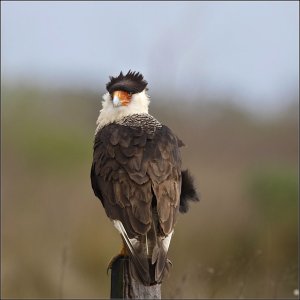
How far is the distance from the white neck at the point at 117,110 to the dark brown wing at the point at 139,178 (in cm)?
27

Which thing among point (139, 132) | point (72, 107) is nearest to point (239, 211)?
point (139, 132)

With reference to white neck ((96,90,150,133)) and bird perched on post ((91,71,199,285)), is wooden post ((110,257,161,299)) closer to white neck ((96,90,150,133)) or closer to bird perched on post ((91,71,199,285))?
bird perched on post ((91,71,199,285))

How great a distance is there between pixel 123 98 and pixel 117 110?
3.7 inches

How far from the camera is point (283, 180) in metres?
10.3

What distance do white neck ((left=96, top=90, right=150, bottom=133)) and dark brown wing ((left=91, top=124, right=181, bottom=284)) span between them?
274 millimetres

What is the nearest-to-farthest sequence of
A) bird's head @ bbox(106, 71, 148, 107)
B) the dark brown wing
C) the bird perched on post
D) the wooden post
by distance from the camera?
1. the wooden post
2. the bird perched on post
3. the dark brown wing
4. bird's head @ bbox(106, 71, 148, 107)

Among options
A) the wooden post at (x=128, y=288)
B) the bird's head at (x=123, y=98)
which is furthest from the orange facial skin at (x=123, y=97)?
the wooden post at (x=128, y=288)

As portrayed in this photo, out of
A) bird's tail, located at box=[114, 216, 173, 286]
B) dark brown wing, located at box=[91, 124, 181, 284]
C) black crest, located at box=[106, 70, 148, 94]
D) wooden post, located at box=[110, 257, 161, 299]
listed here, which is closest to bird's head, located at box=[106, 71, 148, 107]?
black crest, located at box=[106, 70, 148, 94]

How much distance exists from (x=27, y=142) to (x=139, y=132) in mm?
7315

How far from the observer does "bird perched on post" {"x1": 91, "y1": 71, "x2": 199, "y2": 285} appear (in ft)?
11.8

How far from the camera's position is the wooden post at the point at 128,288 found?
335 centimetres

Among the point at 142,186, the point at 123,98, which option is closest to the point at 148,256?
the point at 142,186

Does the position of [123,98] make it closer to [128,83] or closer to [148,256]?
[128,83]

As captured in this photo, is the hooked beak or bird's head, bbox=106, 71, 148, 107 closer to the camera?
the hooked beak
